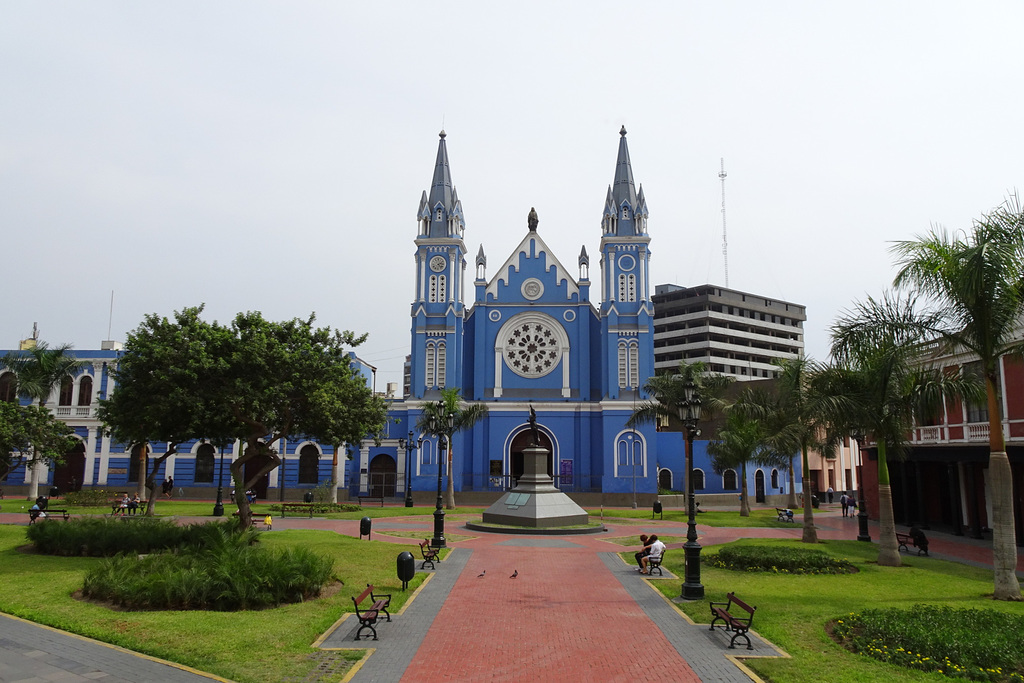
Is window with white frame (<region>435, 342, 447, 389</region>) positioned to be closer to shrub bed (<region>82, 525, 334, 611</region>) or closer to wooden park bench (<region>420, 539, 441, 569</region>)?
wooden park bench (<region>420, 539, 441, 569</region>)

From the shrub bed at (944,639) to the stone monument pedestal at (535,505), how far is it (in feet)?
52.1

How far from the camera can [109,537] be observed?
17.8 metres

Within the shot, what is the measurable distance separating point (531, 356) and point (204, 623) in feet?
128

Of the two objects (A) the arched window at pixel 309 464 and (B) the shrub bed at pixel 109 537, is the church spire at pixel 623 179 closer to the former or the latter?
(A) the arched window at pixel 309 464

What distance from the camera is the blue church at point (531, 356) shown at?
4675 centimetres

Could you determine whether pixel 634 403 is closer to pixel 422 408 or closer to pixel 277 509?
pixel 422 408

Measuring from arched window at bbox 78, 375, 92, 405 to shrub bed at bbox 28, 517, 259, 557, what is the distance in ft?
108

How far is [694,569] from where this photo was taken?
13984mm

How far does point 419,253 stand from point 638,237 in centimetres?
1543

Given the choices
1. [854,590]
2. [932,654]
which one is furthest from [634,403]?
[932,654]

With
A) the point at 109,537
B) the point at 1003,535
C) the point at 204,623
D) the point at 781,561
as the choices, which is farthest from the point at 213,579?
the point at 1003,535

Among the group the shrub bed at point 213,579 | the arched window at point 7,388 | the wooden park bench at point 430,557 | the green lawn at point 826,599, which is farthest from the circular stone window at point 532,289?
the shrub bed at point 213,579

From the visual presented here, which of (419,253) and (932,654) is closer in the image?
(932,654)

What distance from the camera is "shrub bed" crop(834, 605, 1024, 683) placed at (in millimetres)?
9156
